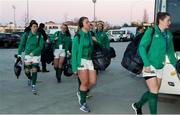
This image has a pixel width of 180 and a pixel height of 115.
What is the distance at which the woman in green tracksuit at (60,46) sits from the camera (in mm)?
12219

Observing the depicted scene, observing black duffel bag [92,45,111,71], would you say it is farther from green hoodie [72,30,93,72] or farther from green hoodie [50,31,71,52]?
green hoodie [50,31,71,52]

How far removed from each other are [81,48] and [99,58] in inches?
25.5

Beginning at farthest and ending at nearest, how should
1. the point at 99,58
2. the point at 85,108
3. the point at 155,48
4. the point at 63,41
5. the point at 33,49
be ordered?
the point at 63,41, the point at 33,49, the point at 99,58, the point at 85,108, the point at 155,48

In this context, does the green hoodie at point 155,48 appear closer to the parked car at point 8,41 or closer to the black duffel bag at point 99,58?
the black duffel bag at point 99,58

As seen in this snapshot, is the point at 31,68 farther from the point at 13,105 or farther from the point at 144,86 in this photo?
the point at 144,86

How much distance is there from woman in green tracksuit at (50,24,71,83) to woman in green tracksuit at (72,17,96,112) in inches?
161

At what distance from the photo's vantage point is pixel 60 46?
40.2 ft

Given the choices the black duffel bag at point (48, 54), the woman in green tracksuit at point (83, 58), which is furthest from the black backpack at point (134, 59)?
the black duffel bag at point (48, 54)

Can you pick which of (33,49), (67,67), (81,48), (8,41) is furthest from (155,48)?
(8,41)

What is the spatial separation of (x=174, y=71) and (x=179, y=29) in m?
1.31

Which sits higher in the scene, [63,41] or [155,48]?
[155,48]

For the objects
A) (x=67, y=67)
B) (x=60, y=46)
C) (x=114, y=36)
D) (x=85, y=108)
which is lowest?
(x=114, y=36)

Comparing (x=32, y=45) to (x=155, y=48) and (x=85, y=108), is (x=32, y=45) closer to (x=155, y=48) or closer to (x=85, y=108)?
(x=85, y=108)

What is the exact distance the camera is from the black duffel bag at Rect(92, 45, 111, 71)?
27.5 ft
